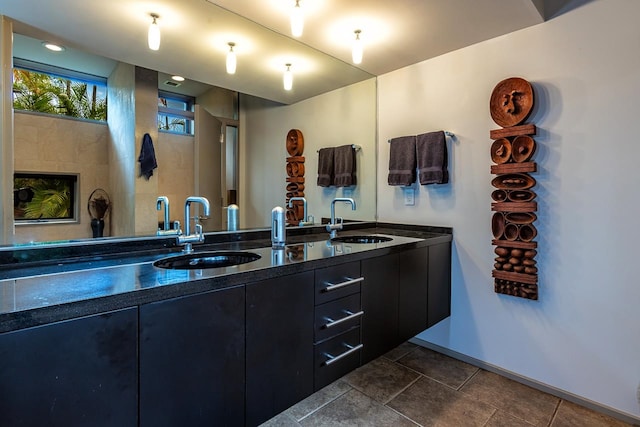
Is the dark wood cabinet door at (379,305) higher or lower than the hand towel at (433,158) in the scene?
lower

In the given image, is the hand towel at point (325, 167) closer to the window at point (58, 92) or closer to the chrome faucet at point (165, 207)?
the chrome faucet at point (165, 207)

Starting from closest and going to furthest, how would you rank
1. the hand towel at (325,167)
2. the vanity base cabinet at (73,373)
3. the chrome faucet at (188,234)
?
the vanity base cabinet at (73,373) → the chrome faucet at (188,234) → the hand towel at (325,167)

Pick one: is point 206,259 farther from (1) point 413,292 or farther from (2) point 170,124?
(1) point 413,292

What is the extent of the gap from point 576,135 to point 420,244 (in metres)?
1.08

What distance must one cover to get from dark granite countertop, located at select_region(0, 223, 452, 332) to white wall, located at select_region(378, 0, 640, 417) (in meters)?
0.79

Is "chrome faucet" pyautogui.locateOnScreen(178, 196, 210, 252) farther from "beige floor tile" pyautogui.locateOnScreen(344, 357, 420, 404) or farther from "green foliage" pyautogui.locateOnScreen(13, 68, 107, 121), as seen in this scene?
"beige floor tile" pyautogui.locateOnScreen(344, 357, 420, 404)

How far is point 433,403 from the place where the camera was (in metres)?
1.90

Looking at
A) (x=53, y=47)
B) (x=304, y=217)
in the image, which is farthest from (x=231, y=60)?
(x=304, y=217)

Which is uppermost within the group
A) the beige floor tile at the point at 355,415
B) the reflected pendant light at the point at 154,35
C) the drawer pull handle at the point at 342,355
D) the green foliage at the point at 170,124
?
the reflected pendant light at the point at 154,35

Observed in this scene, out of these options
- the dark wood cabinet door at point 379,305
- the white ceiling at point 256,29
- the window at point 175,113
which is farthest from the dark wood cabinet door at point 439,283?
the window at point 175,113

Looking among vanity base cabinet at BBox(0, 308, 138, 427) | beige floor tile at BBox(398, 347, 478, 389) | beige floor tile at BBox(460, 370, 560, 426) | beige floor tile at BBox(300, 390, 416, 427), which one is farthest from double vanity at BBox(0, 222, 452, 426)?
beige floor tile at BBox(460, 370, 560, 426)

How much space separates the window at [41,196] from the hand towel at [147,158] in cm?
31

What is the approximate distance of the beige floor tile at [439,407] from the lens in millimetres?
1735

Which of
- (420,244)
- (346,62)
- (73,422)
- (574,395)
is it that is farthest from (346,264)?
(346,62)
